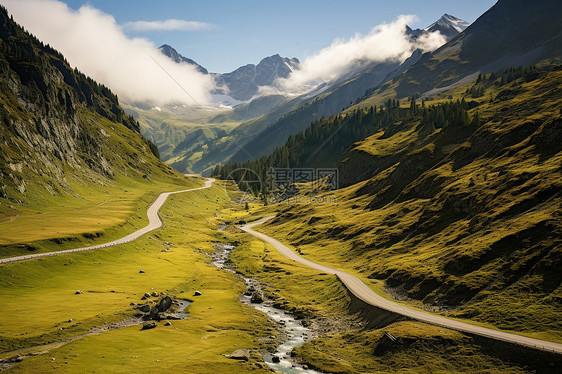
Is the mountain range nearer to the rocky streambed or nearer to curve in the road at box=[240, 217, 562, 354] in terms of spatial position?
curve in the road at box=[240, 217, 562, 354]

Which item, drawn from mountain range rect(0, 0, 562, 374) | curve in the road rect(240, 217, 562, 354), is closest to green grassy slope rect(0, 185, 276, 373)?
mountain range rect(0, 0, 562, 374)

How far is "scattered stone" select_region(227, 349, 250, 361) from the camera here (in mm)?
53509

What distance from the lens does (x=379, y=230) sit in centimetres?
11962

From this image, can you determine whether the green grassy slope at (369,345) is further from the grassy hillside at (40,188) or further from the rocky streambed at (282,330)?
the grassy hillside at (40,188)

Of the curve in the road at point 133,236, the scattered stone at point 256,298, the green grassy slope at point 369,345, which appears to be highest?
the curve in the road at point 133,236

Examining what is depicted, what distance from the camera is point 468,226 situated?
9019 centimetres

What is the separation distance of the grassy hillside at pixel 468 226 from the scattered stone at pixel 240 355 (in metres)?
35.5

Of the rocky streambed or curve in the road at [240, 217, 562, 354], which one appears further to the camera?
the rocky streambed

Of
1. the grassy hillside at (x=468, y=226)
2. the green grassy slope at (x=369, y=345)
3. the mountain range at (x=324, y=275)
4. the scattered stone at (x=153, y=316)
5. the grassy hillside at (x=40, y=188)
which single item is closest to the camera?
the green grassy slope at (x=369, y=345)

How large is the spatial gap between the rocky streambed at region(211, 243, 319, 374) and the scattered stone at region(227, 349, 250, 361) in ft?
9.73

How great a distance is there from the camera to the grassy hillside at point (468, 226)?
60963mm

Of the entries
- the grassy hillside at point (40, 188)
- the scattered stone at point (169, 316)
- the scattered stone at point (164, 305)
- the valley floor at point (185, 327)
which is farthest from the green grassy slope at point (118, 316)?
the grassy hillside at point (40, 188)

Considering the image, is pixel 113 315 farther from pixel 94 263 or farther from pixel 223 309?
pixel 94 263

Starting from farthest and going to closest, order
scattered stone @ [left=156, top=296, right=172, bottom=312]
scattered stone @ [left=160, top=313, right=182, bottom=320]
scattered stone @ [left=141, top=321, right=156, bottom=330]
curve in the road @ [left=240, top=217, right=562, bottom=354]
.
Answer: scattered stone @ [left=156, top=296, right=172, bottom=312] → scattered stone @ [left=160, top=313, right=182, bottom=320] → scattered stone @ [left=141, top=321, right=156, bottom=330] → curve in the road @ [left=240, top=217, right=562, bottom=354]
